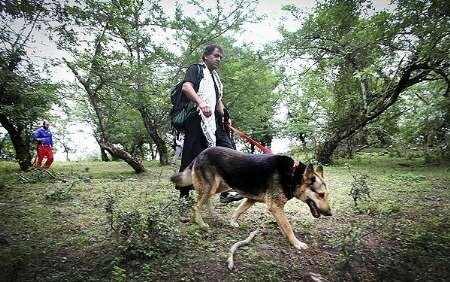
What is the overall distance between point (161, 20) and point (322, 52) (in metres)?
5.71

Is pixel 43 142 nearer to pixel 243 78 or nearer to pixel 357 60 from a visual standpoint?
pixel 243 78

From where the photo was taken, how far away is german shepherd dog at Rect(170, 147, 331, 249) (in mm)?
3990

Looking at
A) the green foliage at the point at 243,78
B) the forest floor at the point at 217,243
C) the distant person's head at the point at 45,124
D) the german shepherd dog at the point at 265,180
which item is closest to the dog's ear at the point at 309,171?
the german shepherd dog at the point at 265,180

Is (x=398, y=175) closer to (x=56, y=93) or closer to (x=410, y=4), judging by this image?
(x=410, y=4)

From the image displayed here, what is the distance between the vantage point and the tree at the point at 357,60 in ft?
19.6

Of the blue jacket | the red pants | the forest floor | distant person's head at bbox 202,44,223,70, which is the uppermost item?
distant person's head at bbox 202,44,223,70

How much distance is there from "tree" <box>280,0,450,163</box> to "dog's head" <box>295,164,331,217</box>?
3.08 meters

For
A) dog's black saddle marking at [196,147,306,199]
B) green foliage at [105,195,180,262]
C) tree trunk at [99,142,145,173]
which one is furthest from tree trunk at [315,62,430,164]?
green foliage at [105,195,180,262]

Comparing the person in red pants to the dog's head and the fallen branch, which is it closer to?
the fallen branch

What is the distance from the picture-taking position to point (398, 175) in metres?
9.05

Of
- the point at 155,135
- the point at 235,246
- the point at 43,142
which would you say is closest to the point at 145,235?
the point at 235,246

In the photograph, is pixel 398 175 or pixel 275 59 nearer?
pixel 398 175

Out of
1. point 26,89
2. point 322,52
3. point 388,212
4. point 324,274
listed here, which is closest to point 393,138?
point 322,52

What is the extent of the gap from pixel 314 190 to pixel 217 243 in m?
1.30
